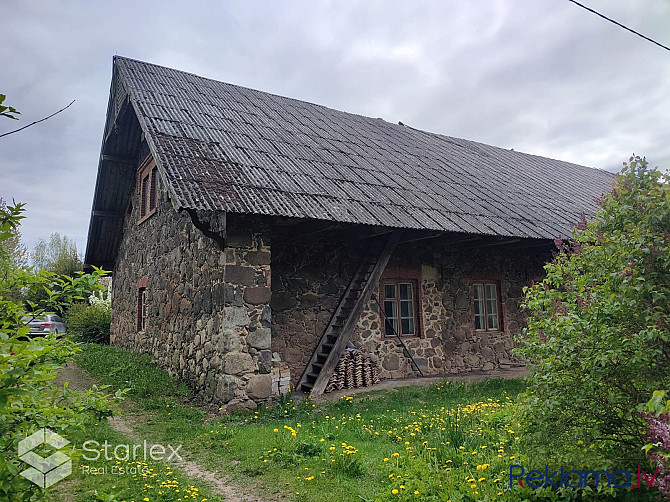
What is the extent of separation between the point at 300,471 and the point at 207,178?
414 centimetres

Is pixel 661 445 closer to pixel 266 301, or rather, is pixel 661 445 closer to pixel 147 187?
pixel 266 301

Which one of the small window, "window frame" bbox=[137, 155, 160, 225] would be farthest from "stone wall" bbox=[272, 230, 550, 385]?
the small window

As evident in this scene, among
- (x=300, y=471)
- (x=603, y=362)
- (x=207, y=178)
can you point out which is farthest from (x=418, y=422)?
(x=207, y=178)

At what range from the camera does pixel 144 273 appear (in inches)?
423

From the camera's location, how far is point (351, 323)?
8031 mm

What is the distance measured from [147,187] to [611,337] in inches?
385

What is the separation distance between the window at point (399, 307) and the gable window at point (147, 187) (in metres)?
5.09

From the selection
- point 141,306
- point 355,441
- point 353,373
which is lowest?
point 355,441

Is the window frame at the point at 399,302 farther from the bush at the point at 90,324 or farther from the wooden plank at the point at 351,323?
the bush at the point at 90,324

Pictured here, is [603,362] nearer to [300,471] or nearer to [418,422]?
[300,471]

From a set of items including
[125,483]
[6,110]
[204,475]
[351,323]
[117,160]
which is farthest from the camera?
[117,160]

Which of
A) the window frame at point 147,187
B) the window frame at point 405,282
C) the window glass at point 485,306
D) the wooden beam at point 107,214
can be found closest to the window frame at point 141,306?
the window frame at point 147,187

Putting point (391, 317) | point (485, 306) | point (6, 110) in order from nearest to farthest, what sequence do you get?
1. point (6, 110)
2. point (391, 317)
3. point (485, 306)

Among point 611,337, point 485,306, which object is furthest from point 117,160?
point 611,337
